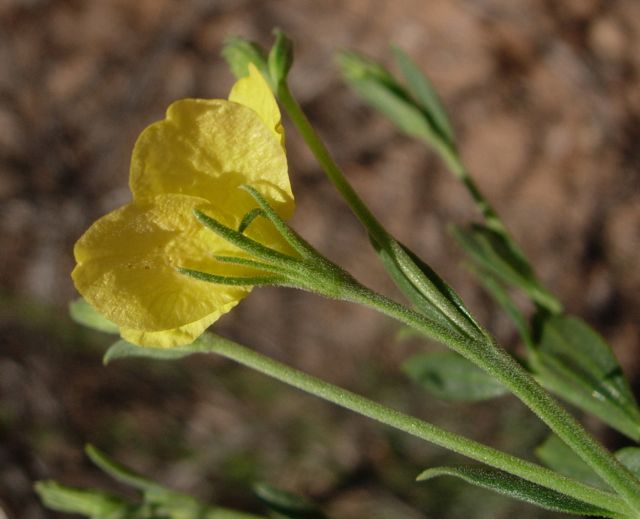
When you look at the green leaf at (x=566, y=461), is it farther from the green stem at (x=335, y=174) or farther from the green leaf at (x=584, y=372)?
the green stem at (x=335, y=174)

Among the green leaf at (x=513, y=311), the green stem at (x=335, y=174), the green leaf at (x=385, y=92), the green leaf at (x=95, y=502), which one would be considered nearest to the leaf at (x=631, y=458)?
the green leaf at (x=513, y=311)

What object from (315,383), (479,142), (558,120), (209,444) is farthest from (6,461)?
(558,120)

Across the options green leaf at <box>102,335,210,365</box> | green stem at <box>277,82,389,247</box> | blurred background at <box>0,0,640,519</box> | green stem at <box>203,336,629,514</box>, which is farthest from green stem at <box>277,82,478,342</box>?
blurred background at <box>0,0,640,519</box>

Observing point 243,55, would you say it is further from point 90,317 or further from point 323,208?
point 323,208

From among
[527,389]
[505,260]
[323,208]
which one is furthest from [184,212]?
[323,208]

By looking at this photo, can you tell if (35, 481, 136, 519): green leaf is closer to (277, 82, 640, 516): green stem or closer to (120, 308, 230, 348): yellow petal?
(120, 308, 230, 348): yellow petal

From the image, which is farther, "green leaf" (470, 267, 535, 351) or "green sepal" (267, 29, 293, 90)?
"green leaf" (470, 267, 535, 351)
